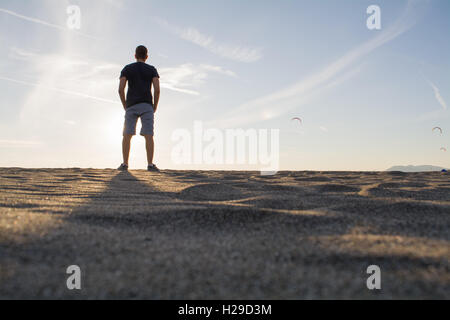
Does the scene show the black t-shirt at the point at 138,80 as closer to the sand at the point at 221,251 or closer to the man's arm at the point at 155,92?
the man's arm at the point at 155,92

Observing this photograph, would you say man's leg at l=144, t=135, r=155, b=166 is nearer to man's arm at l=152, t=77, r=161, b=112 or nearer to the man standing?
the man standing

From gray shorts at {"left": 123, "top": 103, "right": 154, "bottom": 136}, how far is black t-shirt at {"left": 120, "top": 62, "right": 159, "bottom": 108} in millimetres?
76

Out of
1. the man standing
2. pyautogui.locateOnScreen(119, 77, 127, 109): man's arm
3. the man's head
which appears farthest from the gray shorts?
the man's head

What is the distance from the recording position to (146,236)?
3.95 ft

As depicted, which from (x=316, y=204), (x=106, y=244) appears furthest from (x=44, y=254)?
(x=316, y=204)

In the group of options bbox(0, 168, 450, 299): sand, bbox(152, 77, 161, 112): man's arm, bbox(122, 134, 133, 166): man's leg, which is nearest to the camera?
bbox(0, 168, 450, 299): sand

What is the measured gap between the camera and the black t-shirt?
15.8 ft

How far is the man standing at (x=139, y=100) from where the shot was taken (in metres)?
4.82

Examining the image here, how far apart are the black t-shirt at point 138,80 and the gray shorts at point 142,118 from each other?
0.08 meters

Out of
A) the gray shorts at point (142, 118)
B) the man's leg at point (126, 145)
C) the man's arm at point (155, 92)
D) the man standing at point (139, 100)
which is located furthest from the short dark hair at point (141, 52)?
the man's leg at point (126, 145)

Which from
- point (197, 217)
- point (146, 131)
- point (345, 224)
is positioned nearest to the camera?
point (345, 224)

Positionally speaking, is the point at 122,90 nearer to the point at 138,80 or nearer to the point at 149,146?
the point at 138,80
